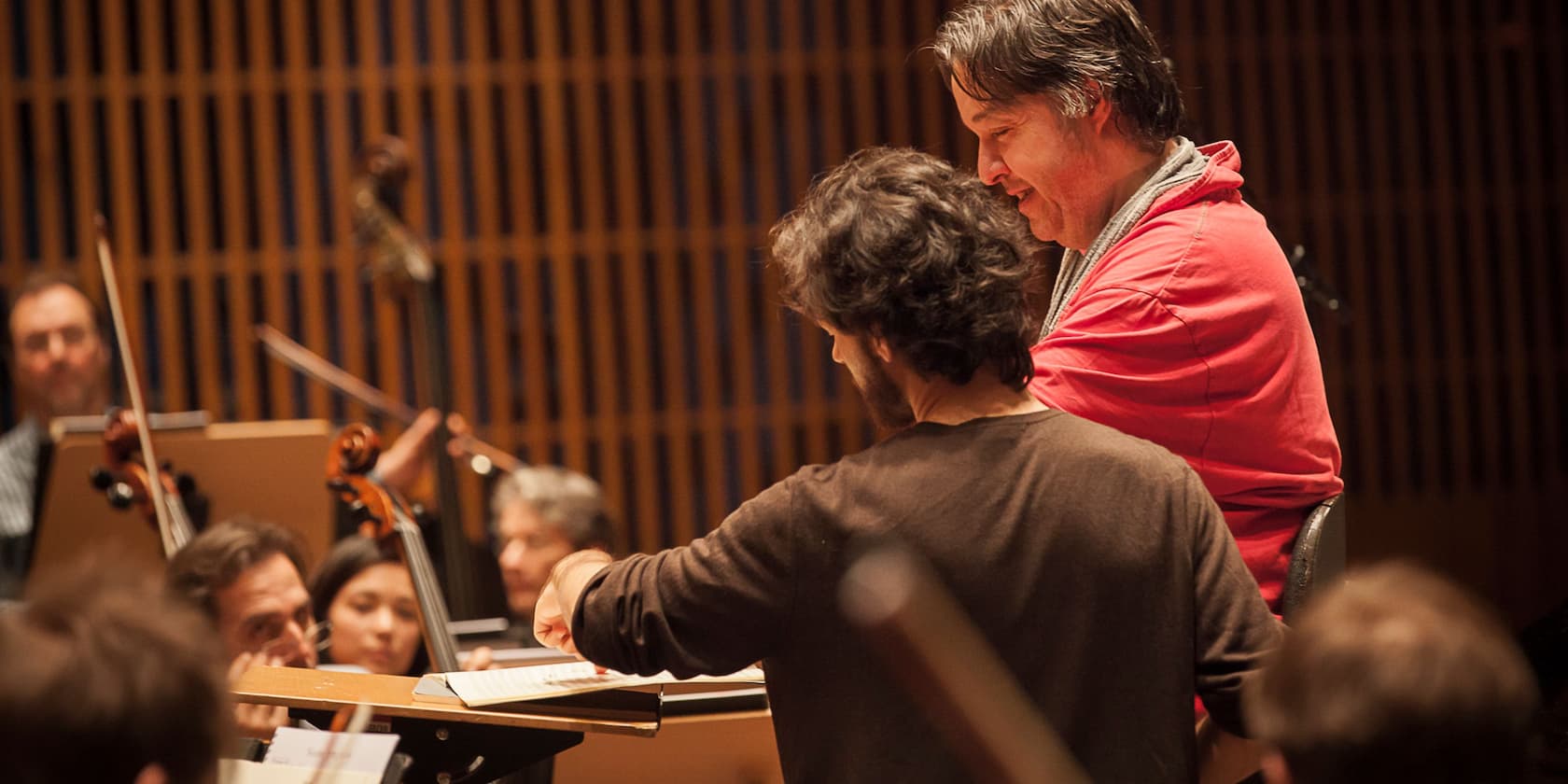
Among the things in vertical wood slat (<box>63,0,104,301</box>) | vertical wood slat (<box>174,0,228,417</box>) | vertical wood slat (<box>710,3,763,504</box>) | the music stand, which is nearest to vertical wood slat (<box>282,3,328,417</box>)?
vertical wood slat (<box>174,0,228,417</box>)

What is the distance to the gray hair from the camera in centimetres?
365

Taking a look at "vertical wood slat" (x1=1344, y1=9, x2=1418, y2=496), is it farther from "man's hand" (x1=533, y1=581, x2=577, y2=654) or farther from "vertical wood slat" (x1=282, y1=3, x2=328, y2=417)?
"man's hand" (x1=533, y1=581, x2=577, y2=654)

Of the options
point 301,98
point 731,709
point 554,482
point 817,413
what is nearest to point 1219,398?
point 731,709

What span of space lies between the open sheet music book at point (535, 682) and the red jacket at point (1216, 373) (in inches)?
20.2

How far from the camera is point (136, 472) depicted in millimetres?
3031

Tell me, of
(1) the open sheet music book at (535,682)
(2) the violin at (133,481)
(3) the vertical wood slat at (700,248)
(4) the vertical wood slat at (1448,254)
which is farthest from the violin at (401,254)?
(4) the vertical wood slat at (1448,254)

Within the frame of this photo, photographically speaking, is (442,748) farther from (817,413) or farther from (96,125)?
(96,125)

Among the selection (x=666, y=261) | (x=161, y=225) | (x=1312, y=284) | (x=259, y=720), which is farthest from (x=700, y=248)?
(x=259, y=720)

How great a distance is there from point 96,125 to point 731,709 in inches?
168

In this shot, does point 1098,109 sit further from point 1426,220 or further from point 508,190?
point 1426,220

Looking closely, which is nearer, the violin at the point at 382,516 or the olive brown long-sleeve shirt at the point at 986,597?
the olive brown long-sleeve shirt at the point at 986,597

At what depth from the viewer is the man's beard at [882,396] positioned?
1572mm

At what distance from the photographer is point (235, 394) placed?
545cm

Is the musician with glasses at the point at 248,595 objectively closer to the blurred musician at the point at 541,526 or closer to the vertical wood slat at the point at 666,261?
the blurred musician at the point at 541,526
